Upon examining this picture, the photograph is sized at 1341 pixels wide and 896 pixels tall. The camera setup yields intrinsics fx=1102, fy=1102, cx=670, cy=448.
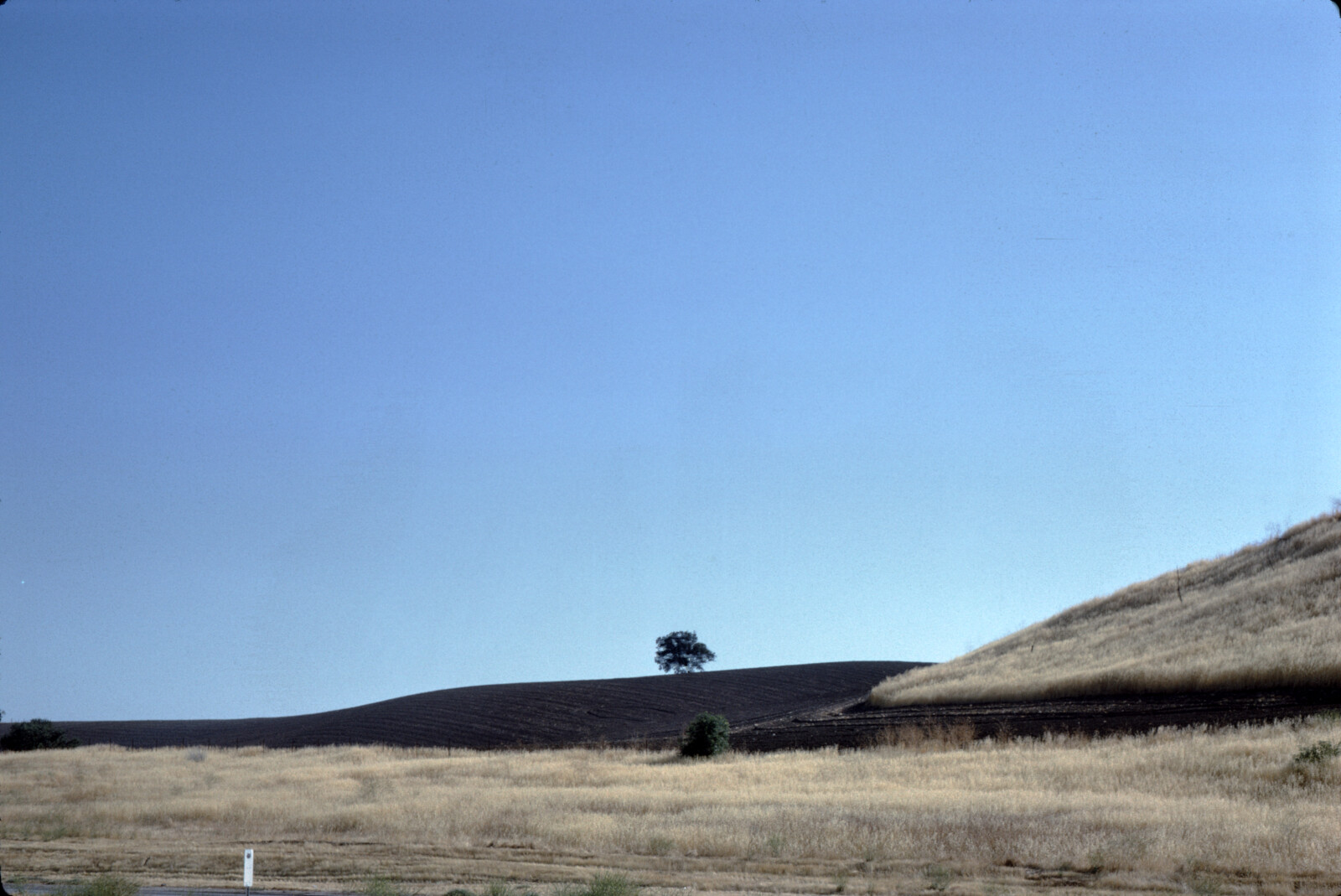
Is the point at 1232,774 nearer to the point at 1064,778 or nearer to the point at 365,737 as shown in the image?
the point at 1064,778

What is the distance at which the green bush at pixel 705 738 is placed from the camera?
4338cm

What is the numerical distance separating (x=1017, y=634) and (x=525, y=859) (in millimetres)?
55242

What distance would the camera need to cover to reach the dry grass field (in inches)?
756

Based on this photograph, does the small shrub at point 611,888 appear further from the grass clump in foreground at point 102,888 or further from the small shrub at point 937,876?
the grass clump in foreground at point 102,888

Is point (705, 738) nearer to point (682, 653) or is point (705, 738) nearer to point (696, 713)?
point (696, 713)

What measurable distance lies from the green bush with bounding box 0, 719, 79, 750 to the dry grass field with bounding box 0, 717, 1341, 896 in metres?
27.4

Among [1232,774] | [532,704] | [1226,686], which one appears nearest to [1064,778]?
[1232,774]

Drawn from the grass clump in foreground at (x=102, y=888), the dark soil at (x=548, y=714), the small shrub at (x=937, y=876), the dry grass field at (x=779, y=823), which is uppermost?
the dark soil at (x=548, y=714)

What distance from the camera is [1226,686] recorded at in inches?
1582

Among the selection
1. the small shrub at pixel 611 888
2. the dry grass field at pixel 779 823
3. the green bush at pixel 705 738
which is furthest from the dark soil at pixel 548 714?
the small shrub at pixel 611 888

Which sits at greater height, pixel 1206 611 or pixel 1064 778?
pixel 1206 611

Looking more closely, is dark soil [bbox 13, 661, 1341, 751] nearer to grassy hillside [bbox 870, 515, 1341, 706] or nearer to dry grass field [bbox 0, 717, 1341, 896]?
grassy hillside [bbox 870, 515, 1341, 706]

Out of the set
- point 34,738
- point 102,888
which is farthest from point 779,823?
A: point 34,738

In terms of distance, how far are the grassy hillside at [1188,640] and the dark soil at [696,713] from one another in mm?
1328
